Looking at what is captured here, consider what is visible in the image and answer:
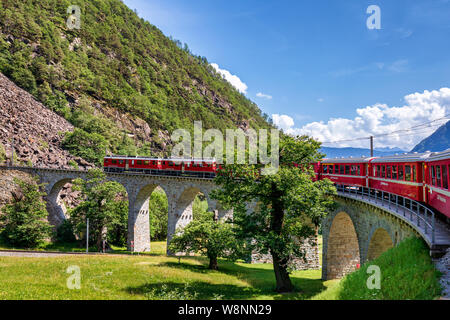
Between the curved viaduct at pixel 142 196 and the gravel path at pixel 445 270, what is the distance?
85.0 feet

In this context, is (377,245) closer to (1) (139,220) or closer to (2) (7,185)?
(1) (139,220)

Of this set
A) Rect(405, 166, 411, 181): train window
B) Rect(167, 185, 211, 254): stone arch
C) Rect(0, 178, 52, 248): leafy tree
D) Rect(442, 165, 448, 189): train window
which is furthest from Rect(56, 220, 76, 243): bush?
Rect(442, 165, 448, 189): train window

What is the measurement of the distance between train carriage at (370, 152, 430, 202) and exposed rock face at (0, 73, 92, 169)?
194 ft

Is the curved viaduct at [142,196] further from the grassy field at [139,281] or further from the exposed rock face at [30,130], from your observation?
the grassy field at [139,281]

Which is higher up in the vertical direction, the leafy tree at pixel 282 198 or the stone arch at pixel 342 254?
the leafy tree at pixel 282 198

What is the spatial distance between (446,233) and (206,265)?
75.5 ft

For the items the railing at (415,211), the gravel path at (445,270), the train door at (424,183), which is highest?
the train door at (424,183)

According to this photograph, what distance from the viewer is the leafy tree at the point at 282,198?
1877 cm

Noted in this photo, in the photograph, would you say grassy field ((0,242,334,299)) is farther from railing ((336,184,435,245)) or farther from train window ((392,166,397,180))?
train window ((392,166,397,180))

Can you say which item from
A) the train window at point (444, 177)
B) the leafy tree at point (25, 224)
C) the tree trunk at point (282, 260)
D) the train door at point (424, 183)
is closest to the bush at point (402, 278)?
the train window at point (444, 177)

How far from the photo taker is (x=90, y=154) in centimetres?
6719

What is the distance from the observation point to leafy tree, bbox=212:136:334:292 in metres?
A: 18.8

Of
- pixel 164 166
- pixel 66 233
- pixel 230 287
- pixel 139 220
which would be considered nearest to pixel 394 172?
pixel 230 287

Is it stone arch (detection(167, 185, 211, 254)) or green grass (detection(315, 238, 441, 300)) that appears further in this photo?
stone arch (detection(167, 185, 211, 254))
